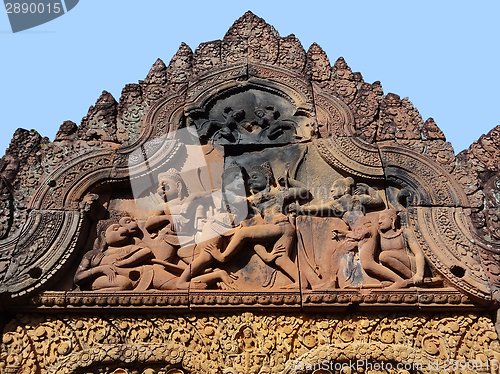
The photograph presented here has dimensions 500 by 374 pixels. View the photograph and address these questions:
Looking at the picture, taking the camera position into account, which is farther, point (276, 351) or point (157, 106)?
point (157, 106)

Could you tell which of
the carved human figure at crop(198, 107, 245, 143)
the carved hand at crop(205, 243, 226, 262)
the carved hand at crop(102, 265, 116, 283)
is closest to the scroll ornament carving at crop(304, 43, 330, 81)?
the carved human figure at crop(198, 107, 245, 143)

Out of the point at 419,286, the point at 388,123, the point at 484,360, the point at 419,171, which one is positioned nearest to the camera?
the point at 484,360

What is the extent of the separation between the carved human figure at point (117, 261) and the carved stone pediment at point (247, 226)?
0.02 meters

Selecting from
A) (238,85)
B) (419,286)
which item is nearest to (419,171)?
(419,286)

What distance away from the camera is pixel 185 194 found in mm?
6336

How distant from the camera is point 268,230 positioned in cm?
584

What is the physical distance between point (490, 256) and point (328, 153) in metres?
2.21

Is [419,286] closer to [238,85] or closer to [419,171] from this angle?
[419,171]

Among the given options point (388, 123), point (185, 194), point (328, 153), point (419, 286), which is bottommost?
point (419, 286)

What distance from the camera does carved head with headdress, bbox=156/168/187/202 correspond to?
6.25 meters

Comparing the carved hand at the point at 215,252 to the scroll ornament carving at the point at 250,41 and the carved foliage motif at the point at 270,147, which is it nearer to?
the carved foliage motif at the point at 270,147

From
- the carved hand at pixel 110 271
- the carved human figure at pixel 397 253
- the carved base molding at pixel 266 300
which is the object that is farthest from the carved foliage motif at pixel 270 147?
the carved hand at pixel 110 271

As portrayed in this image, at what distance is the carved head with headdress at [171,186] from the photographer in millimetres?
6254

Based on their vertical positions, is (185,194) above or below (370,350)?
above
